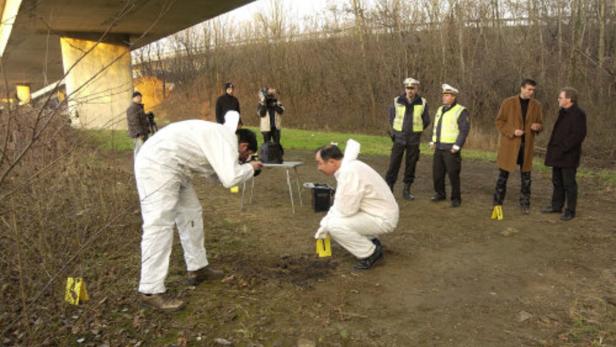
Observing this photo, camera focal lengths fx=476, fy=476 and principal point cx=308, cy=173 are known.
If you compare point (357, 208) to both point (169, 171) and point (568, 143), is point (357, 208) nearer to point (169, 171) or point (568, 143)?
point (169, 171)

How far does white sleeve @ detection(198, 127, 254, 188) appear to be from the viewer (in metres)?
3.71

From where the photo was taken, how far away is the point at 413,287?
431 centimetres

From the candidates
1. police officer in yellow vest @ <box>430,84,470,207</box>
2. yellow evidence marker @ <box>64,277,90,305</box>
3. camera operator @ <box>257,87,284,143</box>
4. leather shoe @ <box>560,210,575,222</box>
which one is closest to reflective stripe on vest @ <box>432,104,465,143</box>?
police officer in yellow vest @ <box>430,84,470,207</box>

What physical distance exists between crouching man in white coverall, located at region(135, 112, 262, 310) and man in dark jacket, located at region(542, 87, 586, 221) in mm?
4340

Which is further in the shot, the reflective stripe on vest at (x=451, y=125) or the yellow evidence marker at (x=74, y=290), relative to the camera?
the reflective stripe on vest at (x=451, y=125)

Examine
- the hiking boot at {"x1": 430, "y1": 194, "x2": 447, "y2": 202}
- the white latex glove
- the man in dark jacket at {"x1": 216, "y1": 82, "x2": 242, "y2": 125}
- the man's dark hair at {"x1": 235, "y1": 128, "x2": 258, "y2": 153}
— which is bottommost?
the hiking boot at {"x1": 430, "y1": 194, "x2": 447, "y2": 202}

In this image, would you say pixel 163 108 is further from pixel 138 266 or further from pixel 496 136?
pixel 138 266

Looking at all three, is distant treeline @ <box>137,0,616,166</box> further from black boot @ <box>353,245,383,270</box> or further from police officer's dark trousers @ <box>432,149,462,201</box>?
black boot @ <box>353,245,383,270</box>

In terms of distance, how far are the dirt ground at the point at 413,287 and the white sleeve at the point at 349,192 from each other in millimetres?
654

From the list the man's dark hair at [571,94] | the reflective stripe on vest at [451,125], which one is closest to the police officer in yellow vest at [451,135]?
the reflective stripe on vest at [451,125]

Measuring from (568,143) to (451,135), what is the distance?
1.49 m

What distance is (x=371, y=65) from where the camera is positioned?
21062mm

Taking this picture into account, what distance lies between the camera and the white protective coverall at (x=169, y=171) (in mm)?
3764

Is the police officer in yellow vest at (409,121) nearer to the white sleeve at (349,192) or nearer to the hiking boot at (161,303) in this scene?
the white sleeve at (349,192)
